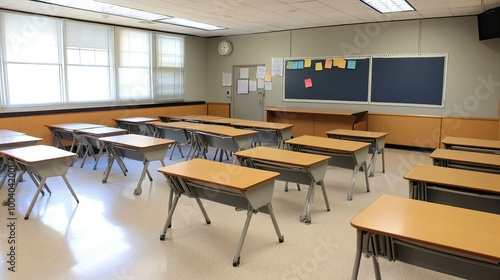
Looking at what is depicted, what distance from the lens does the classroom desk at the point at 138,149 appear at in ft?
15.1

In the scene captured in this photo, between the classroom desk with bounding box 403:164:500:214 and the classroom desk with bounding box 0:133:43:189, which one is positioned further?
the classroom desk with bounding box 0:133:43:189

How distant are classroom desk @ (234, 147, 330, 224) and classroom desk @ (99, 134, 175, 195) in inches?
52.0

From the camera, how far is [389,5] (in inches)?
243

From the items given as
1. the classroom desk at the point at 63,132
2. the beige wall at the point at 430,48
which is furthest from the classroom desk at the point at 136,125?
the beige wall at the point at 430,48

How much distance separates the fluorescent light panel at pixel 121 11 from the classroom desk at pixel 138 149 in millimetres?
2368

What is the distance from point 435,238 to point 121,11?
250 inches

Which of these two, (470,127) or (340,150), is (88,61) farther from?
(470,127)

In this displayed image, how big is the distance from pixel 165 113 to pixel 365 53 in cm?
480

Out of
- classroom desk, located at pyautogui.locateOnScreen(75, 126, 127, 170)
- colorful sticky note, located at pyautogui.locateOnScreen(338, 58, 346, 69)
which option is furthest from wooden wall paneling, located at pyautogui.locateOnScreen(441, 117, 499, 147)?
classroom desk, located at pyautogui.locateOnScreen(75, 126, 127, 170)

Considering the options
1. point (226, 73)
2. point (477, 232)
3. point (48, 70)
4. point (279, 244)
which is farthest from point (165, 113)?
point (477, 232)

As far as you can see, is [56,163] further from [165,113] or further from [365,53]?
[365,53]

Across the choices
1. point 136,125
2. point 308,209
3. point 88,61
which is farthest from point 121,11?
point 308,209

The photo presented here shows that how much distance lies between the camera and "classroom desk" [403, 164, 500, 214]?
2.63 meters

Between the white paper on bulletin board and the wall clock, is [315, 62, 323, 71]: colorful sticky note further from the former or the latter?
the wall clock
